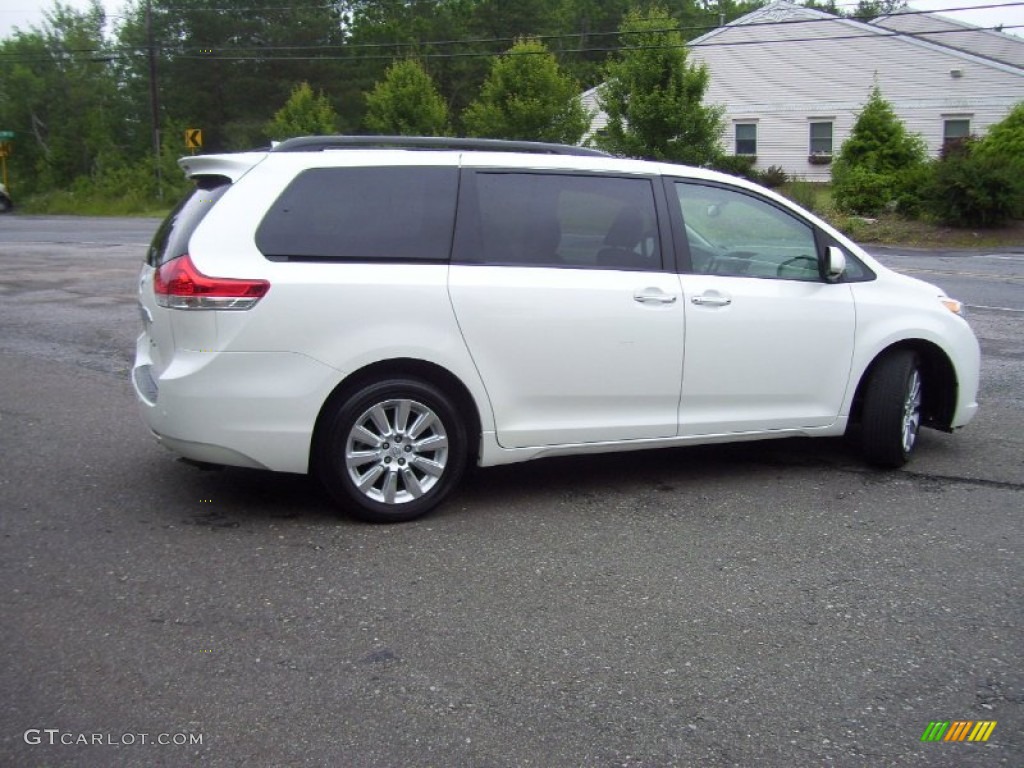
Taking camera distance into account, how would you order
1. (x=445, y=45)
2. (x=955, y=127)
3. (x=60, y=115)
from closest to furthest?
(x=955, y=127) → (x=445, y=45) → (x=60, y=115)

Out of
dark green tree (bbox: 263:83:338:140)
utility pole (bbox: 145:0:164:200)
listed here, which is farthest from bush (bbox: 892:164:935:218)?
utility pole (bbox: 145:0:164:200)

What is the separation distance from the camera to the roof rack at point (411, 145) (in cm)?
540

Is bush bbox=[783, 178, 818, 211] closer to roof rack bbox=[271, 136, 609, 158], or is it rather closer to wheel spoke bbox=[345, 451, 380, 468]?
roof rack bbox=[271, 136, 609, 158]

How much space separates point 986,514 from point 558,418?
227cm

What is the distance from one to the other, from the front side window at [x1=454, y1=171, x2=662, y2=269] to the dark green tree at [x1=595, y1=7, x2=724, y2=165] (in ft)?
77.2

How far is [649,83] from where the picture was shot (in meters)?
29.1

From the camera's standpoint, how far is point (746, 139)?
4441 cm

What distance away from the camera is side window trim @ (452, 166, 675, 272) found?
5371mm

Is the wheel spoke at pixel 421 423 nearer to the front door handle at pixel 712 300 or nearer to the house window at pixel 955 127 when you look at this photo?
the front door handle at pixel 712 300

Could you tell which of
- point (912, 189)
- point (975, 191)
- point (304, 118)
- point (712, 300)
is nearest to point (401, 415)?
point (712, 300)

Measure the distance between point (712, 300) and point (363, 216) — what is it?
1926mm

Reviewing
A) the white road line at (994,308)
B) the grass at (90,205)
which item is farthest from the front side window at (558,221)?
the grass at (90,205)

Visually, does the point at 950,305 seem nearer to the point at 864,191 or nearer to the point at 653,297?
the point at 653,297

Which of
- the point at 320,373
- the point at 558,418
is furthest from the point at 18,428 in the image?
the point at 558,418
